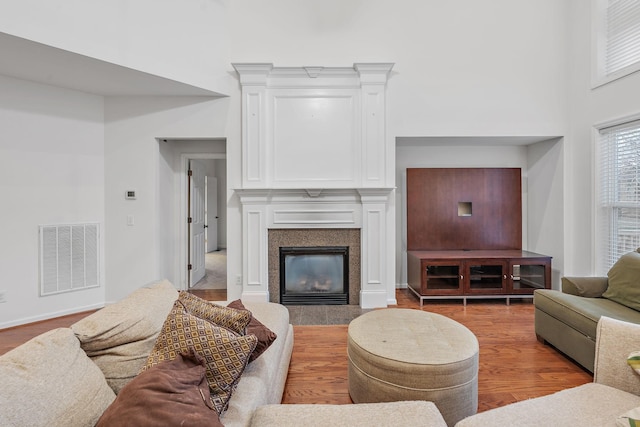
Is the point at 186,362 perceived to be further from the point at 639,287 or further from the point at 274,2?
the point at 274,2

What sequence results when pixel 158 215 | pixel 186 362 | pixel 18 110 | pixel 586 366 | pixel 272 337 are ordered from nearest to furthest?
pixel 186 362 < pixel 272 337 < pixel 586 366 < pixel 18 110 < pixel 158 215

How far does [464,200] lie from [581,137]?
1454 millimetres

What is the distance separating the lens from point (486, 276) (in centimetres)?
389

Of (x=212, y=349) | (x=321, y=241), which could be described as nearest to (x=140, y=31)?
(x=321, y=241)

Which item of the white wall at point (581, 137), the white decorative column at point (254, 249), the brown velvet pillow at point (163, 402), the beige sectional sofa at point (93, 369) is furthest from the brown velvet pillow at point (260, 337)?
the white wall at point (581, 137)

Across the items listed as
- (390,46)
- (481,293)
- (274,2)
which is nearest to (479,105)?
(390,46)

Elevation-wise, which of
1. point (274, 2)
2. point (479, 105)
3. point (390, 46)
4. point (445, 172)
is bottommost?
point (445, 172)

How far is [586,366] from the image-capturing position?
232cm

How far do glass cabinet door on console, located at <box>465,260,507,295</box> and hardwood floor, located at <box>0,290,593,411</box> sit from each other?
0.26m

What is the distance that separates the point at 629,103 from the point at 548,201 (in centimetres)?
141

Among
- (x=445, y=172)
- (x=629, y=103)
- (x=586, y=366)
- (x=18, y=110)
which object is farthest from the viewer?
(x=445, y=172)

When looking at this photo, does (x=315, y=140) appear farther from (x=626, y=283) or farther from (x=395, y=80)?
(x=626, y=283)

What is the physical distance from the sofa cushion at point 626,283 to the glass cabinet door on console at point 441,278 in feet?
4.67

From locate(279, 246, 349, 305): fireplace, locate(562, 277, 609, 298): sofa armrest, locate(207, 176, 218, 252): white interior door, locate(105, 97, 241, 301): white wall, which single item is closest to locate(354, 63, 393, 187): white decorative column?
locate(279, 246, 349, 305): fireplace
